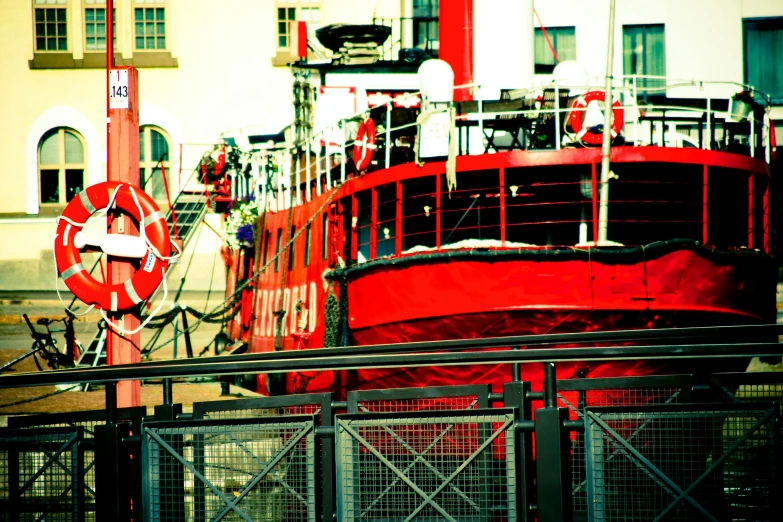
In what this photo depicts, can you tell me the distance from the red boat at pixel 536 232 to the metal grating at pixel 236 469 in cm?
663

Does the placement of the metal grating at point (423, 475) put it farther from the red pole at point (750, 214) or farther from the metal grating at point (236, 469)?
the red pole at point (750, 214)

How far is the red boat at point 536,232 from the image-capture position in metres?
12.9

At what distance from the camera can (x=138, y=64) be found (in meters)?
30.1

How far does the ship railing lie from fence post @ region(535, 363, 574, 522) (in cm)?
751

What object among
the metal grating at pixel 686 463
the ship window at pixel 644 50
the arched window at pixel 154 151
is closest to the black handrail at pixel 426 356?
the metal grating at pixel 686 463

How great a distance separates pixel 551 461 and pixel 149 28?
26.6 m

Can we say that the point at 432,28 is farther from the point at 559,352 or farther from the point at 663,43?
the point at 559,352

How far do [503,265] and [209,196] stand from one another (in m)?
11.8

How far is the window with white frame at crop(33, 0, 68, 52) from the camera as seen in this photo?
30.3 m

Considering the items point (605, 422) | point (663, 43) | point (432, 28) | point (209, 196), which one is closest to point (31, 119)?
point (209, 196)

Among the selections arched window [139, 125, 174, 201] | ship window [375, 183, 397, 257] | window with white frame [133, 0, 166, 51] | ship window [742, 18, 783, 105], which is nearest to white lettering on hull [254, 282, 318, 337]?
ship window [375, 183, 397, 257]

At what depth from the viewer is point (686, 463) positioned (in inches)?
244

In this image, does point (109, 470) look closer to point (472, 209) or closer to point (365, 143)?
point (472, 209)

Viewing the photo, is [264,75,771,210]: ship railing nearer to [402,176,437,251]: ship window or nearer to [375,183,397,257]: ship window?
[375,183,397,257]: ship window
